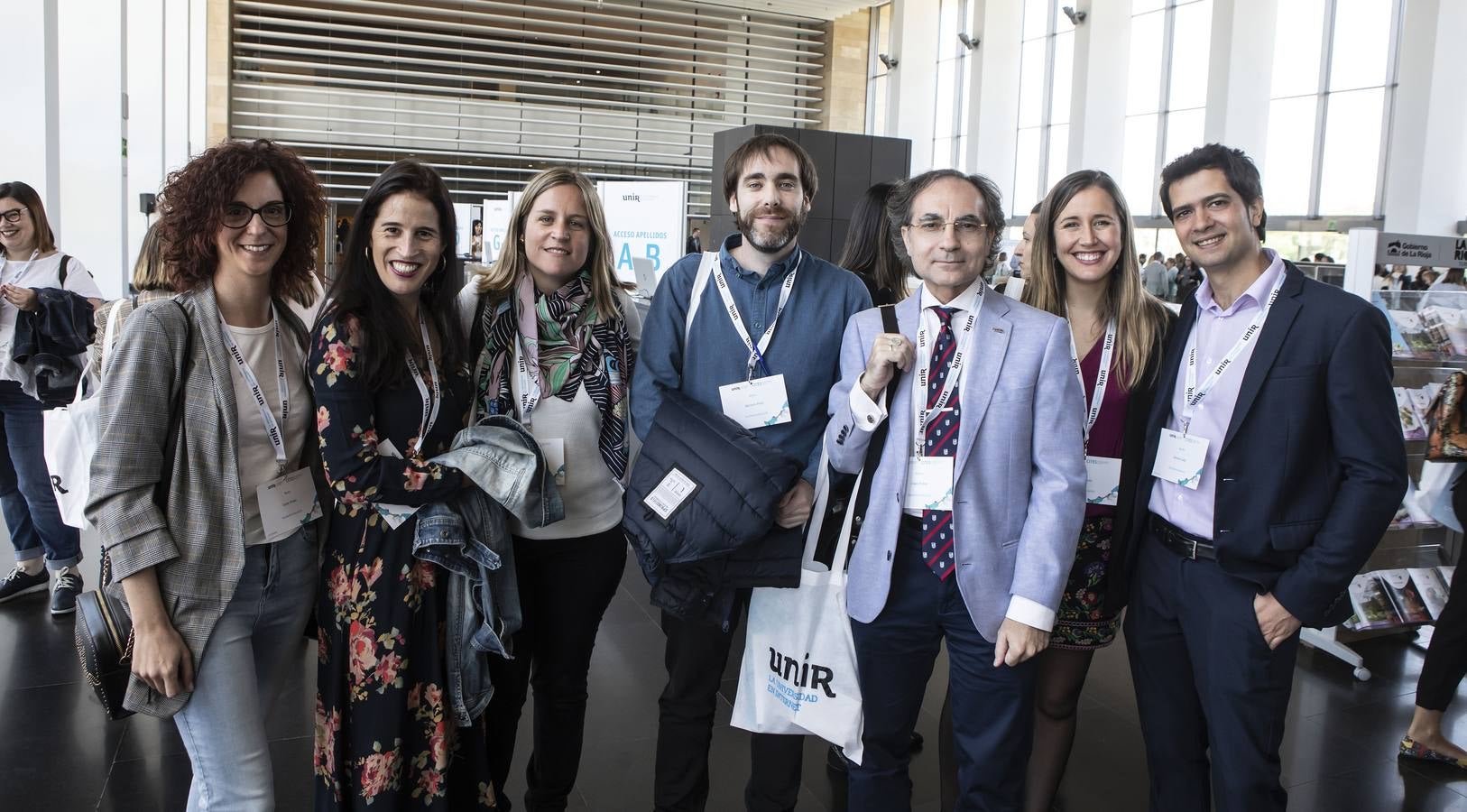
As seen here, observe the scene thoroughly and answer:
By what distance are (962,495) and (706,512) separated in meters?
0.55

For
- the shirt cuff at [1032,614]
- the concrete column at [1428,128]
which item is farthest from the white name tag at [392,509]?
the concrete column at [1428,128]

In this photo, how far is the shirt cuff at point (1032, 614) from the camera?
187 cm

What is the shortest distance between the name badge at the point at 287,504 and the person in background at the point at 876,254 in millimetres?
1821

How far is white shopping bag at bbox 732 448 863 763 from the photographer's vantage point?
2.12 m

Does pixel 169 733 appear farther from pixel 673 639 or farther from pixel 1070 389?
pixel 1070 389

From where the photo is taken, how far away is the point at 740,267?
7.39 ft

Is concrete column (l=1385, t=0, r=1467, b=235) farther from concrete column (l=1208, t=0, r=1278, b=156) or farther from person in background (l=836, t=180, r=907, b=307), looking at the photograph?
person in background (l=836, t=180, r=907, b=307)

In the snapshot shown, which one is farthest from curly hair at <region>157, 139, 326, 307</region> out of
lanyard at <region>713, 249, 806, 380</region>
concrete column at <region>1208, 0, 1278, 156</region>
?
concrete column at <region>1208, 0, 1278, 156</region>

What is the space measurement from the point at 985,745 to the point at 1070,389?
2.56ft

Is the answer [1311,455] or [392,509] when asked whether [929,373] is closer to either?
[1311,455]

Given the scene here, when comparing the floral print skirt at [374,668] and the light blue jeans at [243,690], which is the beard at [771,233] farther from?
the light blue jeans at [243,690]

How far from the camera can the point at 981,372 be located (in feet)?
6.39

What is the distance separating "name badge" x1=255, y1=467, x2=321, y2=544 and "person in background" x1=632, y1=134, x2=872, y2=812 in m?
0.73

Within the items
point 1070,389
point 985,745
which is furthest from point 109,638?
point 1070,389
